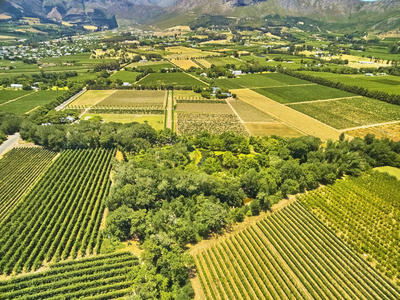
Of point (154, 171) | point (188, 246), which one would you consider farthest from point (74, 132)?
point (188, 246)

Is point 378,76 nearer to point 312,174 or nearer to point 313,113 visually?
point 313,113

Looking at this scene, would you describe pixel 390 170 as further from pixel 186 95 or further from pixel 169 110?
pixel 186 95

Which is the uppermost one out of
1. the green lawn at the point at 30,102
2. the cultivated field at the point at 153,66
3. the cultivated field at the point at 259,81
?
the cultivated field at the point at 153,66

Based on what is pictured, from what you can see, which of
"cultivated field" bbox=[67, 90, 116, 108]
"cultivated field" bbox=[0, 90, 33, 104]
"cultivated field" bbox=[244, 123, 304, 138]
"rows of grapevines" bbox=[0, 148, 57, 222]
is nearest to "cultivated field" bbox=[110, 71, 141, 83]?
"cultivated field" bbox=[67, 90, 116, 108]

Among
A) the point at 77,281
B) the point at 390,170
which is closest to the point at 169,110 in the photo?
the point at 77,281

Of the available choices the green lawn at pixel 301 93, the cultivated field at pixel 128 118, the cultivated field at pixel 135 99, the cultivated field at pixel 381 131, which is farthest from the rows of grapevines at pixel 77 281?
the green lawn at pixel 301 93

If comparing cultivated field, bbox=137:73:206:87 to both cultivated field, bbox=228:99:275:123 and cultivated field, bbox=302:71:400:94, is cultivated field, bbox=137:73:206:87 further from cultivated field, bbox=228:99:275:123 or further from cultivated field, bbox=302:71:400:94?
cultivated field, bbox=302:71:400:94

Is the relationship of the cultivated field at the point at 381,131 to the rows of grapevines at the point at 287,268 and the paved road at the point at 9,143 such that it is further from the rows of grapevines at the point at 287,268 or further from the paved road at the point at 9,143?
the paved road at the point at 9,143
